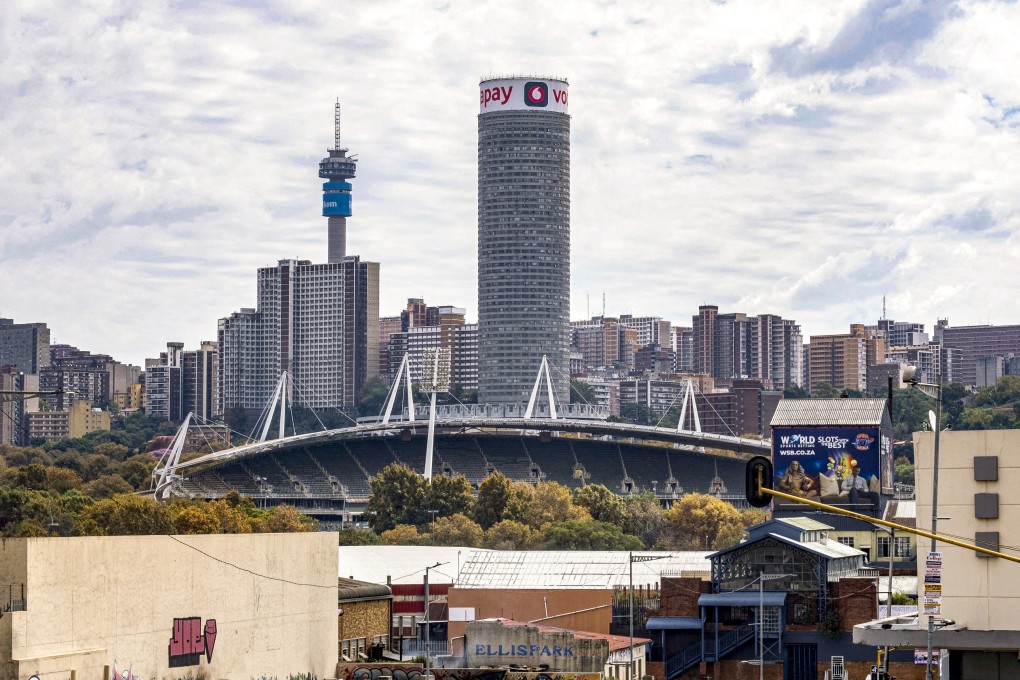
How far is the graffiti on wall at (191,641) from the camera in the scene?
53.8 meters

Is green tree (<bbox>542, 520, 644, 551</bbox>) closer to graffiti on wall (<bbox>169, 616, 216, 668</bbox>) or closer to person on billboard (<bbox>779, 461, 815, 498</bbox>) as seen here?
person on billboard (<bbox>779, 461, 815, 498</bbox>)

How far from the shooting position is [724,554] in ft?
307

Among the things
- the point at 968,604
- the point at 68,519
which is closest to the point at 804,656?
the point at 968,604

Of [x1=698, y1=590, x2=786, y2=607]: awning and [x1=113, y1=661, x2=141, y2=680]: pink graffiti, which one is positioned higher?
[x1=113, y1=661, x2=141, y2=680]: pink graffiti

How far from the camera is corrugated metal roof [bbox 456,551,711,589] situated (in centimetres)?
10288

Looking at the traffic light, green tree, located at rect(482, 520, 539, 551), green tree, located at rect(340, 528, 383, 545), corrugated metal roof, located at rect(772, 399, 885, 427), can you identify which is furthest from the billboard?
the traffic light

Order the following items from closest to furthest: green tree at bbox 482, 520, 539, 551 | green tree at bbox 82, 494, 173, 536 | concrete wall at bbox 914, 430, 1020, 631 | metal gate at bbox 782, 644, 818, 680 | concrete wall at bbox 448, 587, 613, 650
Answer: concrete wall at bbox 914, 430, 1020, 631 < metal gate at bbox 782, 644, 818, 680 < concrete wall at bbox 448, 587, 613, 650 < green tree at bbox 82, 494, 173, 536 < green tree at bbox 482, 520, 539, 551

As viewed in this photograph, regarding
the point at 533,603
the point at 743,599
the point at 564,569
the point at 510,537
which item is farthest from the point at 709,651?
the point at 510,537

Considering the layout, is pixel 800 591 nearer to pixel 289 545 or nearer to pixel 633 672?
pixel 633 672

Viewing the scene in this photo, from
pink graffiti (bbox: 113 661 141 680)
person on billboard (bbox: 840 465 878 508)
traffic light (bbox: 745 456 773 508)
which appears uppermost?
traffic light (bbox: 745 456 773 508)

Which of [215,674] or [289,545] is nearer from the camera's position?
[215,674]

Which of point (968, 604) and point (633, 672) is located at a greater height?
point (968, 604)

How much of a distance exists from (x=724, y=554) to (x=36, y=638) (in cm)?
5125

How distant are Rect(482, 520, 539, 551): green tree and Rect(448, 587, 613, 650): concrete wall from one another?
75.2 metres
